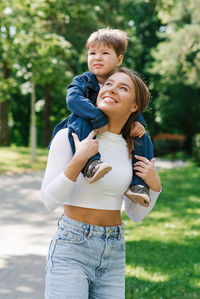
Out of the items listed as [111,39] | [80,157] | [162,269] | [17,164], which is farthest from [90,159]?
[17,164]

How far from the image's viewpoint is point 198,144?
22.1 metres

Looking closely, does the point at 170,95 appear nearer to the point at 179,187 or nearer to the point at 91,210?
the point at 179,187

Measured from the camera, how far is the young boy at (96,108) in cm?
246

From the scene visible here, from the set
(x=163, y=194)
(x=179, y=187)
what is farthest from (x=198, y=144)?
(x=163, y=194)

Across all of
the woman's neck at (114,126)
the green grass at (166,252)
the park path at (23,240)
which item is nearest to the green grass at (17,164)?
the park path at (23,240)

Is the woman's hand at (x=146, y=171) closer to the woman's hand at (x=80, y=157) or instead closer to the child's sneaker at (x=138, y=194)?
the child's sneaker at (x=138, y=194)

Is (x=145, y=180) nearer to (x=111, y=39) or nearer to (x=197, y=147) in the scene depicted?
(x=111, y=39)

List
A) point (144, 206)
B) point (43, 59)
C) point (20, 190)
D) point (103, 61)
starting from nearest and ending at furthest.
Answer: point (144, 206), point (103, 61), point (20, 190), point (43, 59)

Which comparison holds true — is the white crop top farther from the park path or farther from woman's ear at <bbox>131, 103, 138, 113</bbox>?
the park path

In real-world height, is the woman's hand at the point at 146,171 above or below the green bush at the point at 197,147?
above

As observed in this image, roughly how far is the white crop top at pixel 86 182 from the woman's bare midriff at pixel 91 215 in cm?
3

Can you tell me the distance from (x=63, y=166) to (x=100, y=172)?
9.4 inches

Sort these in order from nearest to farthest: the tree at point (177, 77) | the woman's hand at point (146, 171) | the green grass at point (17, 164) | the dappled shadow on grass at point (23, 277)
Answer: the woman's hand at point (146, 171) → the dappled shadow on grass at point (23, 277) → the green grass at point (17, 164) → the tree at point (177, 77)

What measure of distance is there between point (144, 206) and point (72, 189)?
1.48 ft
